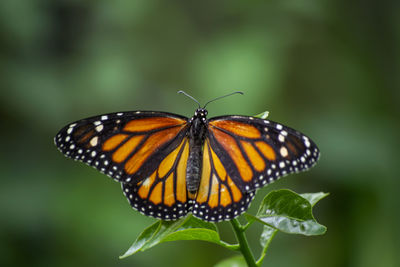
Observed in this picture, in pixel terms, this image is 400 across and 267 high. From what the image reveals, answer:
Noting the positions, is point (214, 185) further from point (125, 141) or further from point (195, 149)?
point (125, 141)

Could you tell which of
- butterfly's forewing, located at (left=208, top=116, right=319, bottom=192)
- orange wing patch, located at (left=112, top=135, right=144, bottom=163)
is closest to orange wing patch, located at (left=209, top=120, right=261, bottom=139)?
butterfly's forewing, located at (left=208, top=116, right=319, bottom=192)

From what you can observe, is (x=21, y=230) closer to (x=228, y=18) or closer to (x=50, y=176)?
(x=50, y=176)

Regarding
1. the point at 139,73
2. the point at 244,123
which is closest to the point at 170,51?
the point at 139,73

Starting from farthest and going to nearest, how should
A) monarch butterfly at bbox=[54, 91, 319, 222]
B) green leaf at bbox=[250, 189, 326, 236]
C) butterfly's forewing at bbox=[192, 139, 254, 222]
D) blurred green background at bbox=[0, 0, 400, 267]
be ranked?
blurred green background at bbox=[0, 0, 400, 267] → monarch butterfly at bbox=[54, 91, 319, 222] → butterfly's forewing at bbox=[192, 139, 254, 222] → green leaf at bbox=[250, 189, 326, 236]

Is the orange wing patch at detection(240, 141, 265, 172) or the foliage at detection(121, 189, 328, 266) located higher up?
the orange wing patch at detection(240, 141, 265, 172)

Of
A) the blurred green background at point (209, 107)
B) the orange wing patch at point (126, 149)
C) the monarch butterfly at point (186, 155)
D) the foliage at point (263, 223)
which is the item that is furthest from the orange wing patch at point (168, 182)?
the blurred green background at point (209, 107)

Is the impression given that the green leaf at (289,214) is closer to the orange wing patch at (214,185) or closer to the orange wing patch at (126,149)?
the orange wing patch at (214,185)

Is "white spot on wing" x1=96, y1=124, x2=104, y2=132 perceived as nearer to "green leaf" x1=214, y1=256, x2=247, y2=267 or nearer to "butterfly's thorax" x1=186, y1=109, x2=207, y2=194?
"butterfly's thorax" x1=186, y1=109, x2=207, y2=194
